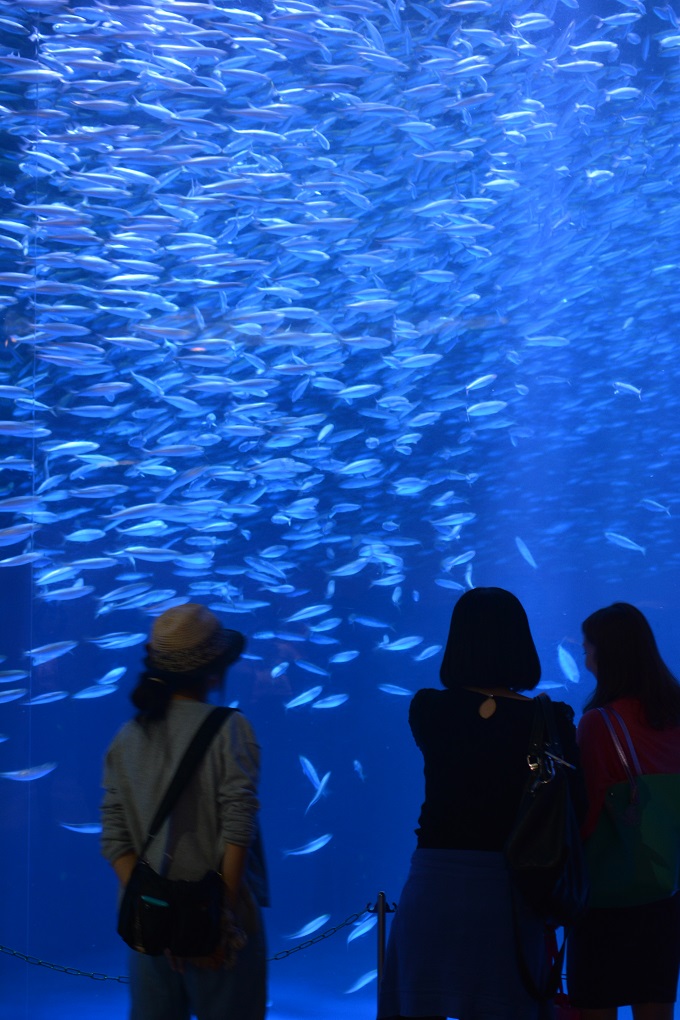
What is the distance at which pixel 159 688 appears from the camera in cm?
213

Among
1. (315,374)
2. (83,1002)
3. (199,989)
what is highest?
(315,374)

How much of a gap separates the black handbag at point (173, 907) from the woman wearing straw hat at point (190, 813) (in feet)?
0.08

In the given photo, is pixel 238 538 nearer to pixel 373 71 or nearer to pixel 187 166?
pixel 187 166

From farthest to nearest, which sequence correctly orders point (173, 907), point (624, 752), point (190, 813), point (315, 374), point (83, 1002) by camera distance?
point (315, 374), point (83, 1002), point (624, 752), point (190, 813), point (173, 907)

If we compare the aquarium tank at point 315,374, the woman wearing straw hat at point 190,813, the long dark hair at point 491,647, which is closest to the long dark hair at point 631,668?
the long dark hair at point 491,647

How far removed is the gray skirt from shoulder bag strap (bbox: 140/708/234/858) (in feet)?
1.80

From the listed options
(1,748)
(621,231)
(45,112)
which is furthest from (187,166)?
A: (1,748)

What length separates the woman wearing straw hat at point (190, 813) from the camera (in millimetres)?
2047

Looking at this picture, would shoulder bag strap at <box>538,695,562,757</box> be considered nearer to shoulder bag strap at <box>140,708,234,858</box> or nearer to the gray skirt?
the gray skirt

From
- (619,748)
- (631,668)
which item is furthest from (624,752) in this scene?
(631,668)

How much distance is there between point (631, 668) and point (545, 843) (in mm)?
665

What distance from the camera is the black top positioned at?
2062mm

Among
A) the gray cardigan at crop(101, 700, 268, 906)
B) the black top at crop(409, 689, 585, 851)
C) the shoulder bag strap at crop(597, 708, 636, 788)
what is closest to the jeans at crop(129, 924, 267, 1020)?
the gray cardigan at crop(101, 700, 268, 906)

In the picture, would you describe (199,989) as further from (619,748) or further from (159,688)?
(619,748)
